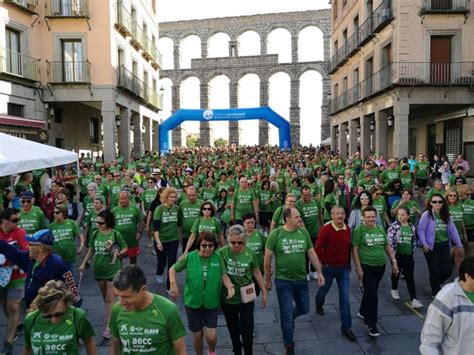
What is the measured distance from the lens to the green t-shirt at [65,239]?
6.13 metres

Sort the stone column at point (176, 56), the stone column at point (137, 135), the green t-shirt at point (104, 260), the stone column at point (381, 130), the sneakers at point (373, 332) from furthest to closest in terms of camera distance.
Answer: the stone column at point (176, 56)
the stone column at point (137, 135)
the stone column at point (381, 130)
the green t-shirt at point (104, 260)
the sneakers at point (373, 332)

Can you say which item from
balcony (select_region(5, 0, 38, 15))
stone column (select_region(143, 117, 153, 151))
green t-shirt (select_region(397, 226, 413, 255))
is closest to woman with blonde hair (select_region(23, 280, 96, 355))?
green t-shirt (select_region(397, 226, 413, 255))

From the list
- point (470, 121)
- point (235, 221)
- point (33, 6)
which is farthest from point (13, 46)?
point (470, 121)

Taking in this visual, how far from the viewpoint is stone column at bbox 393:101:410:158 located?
19.4 meters

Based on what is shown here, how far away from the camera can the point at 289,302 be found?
515 centimetres

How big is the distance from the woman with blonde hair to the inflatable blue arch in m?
26.9

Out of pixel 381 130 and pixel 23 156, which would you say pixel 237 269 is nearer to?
pixel 23 156

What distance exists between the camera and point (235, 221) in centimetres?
934

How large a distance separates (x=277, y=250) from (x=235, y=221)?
→ 4.10 metres

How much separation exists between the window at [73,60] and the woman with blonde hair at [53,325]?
20.8 meters

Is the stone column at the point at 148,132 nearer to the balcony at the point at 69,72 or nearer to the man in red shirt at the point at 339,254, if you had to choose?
the balcony at the point at 69,72

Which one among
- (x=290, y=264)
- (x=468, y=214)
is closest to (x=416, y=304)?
(x=468, y=214)

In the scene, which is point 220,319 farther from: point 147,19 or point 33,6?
point 147,19

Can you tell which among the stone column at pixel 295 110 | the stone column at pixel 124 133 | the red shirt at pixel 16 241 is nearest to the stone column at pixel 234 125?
the stone column at pixel 295 110
